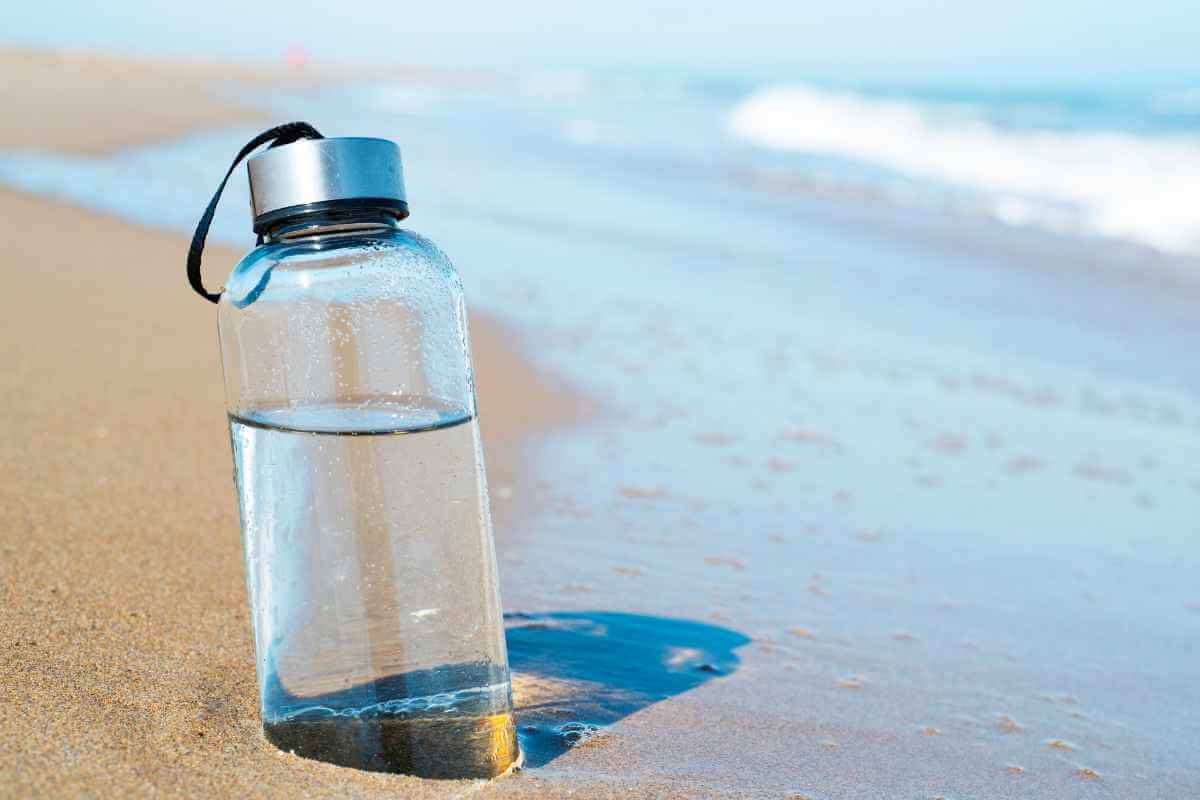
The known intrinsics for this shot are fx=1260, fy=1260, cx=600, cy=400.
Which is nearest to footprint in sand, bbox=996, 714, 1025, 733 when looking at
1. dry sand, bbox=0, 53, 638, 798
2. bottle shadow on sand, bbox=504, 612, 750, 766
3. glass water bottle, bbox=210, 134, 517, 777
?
bottle shadow on sand, bbox=504, 612, 750, 766

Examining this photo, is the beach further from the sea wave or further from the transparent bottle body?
the sea wave

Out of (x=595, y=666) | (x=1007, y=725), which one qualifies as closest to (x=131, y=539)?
(x=595, y=666)

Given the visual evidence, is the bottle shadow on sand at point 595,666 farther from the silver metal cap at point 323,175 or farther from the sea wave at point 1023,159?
the sea wave at point 1023,159

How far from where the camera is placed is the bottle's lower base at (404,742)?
172cm

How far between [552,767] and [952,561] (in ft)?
5.91

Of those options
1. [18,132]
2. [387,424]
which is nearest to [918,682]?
[387,424]

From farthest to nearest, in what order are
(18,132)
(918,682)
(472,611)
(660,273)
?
(18,132)
(660,273)
(918,682)
(472,611)

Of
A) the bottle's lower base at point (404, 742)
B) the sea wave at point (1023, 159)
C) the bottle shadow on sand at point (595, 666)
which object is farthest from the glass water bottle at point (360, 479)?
the sea wave at point (1023, 159)

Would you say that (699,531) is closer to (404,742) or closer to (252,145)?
(404,742)

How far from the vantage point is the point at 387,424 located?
1.71m

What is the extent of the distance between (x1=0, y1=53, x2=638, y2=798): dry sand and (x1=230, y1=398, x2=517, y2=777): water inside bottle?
0.07 metres

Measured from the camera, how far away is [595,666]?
236 centimetres

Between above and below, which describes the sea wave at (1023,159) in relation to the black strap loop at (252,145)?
above

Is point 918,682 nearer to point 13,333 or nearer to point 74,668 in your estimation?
point 74,668
